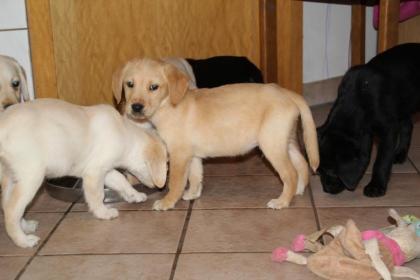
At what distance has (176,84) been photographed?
3.04 meters

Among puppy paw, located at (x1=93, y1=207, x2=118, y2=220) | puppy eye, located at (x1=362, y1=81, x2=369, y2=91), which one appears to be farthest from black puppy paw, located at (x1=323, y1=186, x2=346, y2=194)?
puppy paw, located at (x1=93, y1=207, x2=118, y2=220)

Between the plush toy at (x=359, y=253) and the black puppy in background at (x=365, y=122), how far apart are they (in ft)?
2.19

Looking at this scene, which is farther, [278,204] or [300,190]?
[300,190]

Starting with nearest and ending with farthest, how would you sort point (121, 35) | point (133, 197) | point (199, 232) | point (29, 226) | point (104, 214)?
point (199, 232), point (29, 226), point (104, 214), point (133, 197), point (121, 35)

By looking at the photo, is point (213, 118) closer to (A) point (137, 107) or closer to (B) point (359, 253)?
(A) point (137, 107)

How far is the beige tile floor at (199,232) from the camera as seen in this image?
2.38 metres

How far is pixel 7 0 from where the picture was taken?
3.87m

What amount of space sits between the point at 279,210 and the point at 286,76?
1.91m

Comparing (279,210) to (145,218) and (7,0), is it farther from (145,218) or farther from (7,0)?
(7,0)

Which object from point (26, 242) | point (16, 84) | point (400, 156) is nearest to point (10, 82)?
point (16, 84)

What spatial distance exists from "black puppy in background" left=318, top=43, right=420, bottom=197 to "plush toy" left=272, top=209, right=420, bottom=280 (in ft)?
2.19

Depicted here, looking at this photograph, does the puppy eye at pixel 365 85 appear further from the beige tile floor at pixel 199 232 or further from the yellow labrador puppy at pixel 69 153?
the yellow labrador puppy at pixel 69 153

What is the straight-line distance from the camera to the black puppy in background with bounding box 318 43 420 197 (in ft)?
10.1

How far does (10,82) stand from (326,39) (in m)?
2.97
